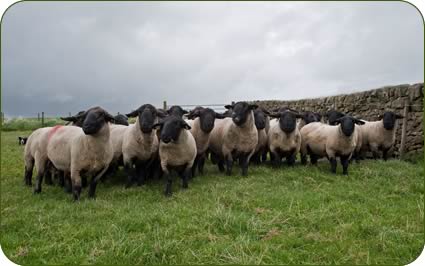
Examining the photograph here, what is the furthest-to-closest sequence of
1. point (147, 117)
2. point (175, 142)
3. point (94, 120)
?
point (147, 117)
point (175, 142)
point (94, 120)

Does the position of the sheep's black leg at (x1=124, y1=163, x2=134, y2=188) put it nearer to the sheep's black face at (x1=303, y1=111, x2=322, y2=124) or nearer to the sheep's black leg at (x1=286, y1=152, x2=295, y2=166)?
the sheep's black leg at (x1=286, y1=152, x2=295, y2=166)

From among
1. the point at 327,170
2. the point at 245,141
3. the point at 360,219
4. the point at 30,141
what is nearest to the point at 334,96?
the point at 327,170

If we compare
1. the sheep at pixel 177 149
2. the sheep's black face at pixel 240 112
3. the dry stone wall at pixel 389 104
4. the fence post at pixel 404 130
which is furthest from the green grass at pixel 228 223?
the dry stone wall at pixel 389 104

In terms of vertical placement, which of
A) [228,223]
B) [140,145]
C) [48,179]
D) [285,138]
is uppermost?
[285,138]

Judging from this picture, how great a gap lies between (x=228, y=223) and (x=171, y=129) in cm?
362

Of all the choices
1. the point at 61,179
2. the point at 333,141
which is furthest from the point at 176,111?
the point at 333,141

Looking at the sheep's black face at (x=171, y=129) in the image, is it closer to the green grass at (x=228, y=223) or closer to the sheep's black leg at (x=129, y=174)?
the green grass at (x=228, y=223)

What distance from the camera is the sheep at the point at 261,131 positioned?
12281 mm

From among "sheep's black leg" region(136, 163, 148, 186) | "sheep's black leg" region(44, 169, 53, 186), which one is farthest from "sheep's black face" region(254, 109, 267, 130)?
"sheep's black leg" region(44, 169, 53, 186)

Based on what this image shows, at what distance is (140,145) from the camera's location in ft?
32.7

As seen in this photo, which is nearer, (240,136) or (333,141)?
(240,136)

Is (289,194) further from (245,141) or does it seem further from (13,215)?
(13,215)

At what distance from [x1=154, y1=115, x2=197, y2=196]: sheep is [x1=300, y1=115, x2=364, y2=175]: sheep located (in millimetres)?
4703

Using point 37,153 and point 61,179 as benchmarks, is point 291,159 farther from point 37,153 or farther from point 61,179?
point 37,153
